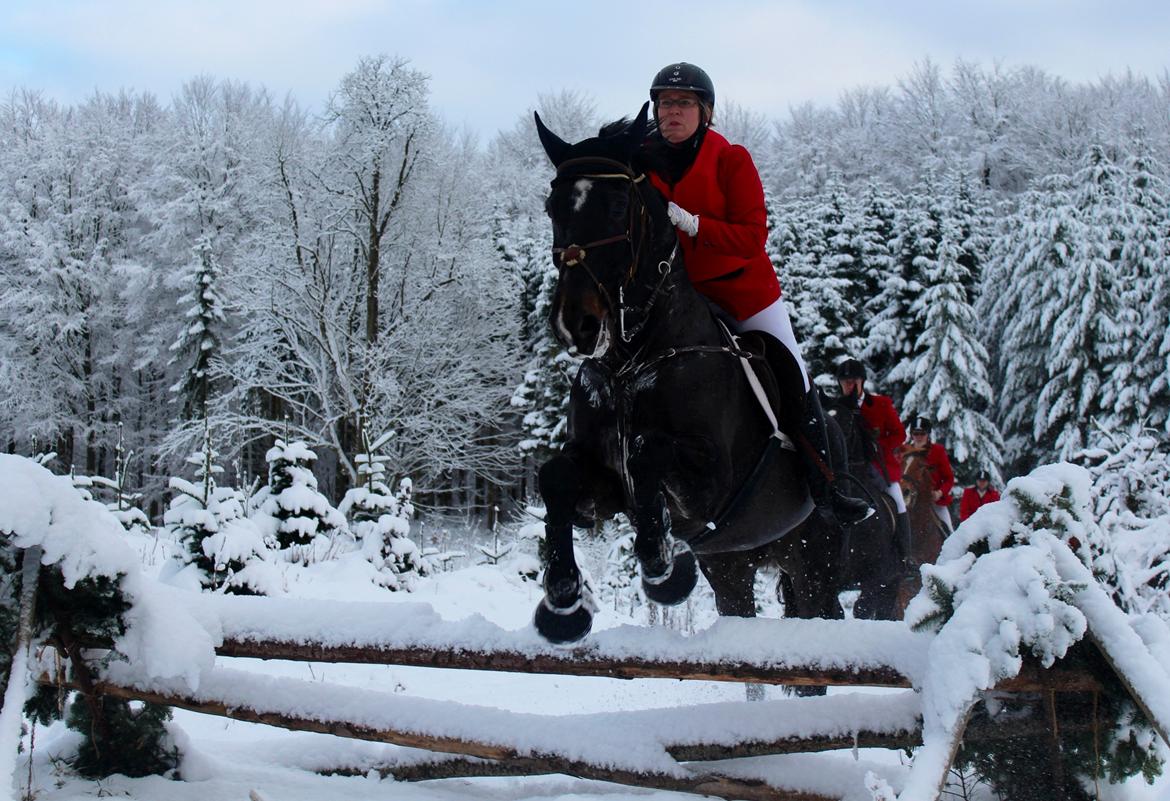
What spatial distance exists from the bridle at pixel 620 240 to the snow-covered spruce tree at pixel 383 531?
826cm

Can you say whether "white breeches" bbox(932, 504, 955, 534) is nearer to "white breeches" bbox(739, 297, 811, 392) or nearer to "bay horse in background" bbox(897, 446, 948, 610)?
"bay horse in background" bbox(897, 446, 948, 610)

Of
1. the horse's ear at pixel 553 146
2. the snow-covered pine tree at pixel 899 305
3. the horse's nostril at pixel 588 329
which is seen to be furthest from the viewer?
the snow-covered pine tree at pixel 899 305

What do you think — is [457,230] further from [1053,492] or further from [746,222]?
[1053,492]

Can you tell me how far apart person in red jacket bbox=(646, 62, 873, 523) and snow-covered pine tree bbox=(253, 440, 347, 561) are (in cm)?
863

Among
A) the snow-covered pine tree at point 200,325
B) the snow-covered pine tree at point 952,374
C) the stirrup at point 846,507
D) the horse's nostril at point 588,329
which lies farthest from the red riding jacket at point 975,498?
the snow-covered pine tree at point 200,325

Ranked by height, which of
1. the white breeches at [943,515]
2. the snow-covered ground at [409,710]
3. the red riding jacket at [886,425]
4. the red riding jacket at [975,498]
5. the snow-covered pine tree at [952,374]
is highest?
the snow-covered pine tree at [952,374]

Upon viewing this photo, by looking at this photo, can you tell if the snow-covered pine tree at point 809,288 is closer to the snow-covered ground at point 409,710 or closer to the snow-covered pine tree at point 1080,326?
the snow-covered pine tree at point 1080,326

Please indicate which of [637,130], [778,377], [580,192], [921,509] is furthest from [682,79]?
[921,509]

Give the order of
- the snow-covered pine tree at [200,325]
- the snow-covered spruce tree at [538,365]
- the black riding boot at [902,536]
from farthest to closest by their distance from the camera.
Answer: the snow-covered pine tree at [200,325] < the snow-covered spruce tree at [538,365] < the black riding boot at [902,536]

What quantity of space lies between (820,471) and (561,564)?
1.78 meters

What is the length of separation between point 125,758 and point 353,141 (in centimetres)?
2662

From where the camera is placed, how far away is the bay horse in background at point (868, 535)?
801 centimetres

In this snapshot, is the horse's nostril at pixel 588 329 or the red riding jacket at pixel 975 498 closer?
the horse's nostril at pixel 588 329

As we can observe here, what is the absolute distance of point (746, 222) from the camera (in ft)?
16.6
